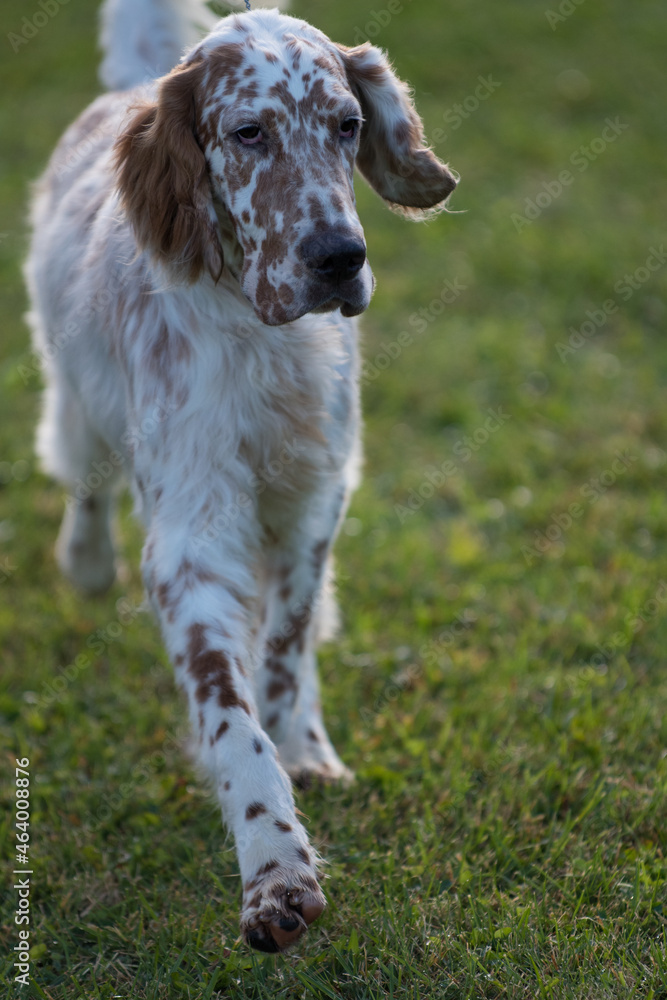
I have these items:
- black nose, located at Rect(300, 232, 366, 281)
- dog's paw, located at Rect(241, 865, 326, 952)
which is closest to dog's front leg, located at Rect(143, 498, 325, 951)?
dog's paw, located at Rect(241, 865, 326, 952)

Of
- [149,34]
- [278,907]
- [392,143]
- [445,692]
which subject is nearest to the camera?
[278,907]

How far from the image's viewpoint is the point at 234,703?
2.45 metres

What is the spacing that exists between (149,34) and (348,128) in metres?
2.17

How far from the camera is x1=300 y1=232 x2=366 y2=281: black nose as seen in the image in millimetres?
2336

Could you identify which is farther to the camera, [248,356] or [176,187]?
[248,356]

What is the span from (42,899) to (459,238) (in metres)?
6.00

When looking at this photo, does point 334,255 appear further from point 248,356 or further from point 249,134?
point 248,356

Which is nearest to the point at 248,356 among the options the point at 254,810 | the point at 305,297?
the point at 305,297

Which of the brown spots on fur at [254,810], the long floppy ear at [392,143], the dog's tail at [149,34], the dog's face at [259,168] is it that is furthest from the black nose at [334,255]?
the dog's tail at [149,34]

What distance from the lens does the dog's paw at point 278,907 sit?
208cm

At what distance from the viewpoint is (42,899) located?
2.75 m

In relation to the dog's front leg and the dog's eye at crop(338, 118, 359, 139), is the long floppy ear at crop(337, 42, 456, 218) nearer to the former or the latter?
the dog's eye at crop(338, 118, 359, 139)

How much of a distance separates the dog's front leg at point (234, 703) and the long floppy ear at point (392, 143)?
42.6 inches

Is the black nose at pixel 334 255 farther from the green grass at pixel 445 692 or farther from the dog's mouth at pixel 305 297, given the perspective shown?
the green grass at pixel 445 692
